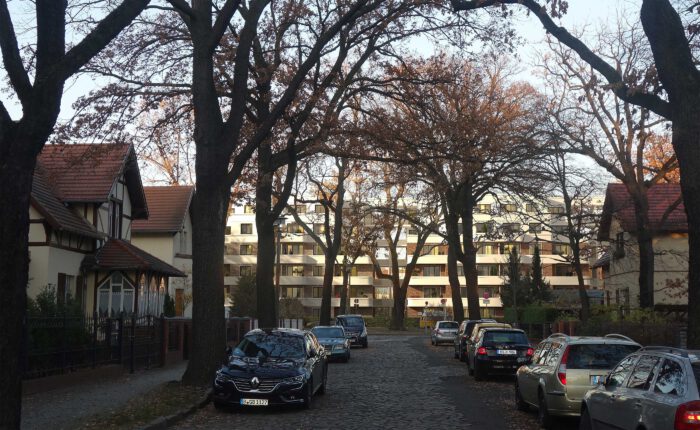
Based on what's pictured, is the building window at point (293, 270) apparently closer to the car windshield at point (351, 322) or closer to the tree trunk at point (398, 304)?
the tree trunk at point (398, 304)

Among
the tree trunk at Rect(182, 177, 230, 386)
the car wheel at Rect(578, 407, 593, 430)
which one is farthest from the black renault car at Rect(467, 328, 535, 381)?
the car wheel at Rect(578, 407, 593, 430)

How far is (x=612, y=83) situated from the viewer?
41.5ft

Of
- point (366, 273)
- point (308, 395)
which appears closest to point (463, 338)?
point (308, 395)

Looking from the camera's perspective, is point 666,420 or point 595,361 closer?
point 666,420

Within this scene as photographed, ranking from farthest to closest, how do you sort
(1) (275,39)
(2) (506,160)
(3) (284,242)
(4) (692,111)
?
1. (3) (284,242)
2. (2) (506,160)
3. (1) (275,39)
4. (4) (692,111)

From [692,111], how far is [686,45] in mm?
1052

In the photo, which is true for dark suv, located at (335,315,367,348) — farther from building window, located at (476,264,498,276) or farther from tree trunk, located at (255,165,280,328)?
building window, located at (476,264,498,276)

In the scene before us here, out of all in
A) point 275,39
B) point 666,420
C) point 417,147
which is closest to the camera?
point 666,420

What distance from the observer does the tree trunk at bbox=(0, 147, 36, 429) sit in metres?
8.34

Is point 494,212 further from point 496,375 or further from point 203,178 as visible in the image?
point 203,178

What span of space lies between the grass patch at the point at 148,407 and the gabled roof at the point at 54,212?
1159 cm

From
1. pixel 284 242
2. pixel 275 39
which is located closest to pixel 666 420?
pixel 275 39

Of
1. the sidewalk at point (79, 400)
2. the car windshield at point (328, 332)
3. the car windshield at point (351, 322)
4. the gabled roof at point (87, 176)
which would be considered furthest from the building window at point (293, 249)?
the sidewalk at point (79, 400)

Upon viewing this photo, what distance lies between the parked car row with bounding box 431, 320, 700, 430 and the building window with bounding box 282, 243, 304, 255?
77119 millimetres
